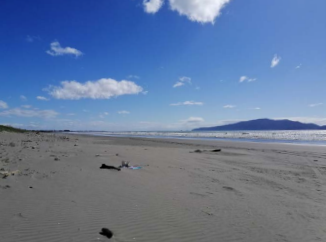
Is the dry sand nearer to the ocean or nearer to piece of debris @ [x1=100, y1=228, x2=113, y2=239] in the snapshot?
piece of debris @ [x1=100, y1=228, x2=113, y2=239]

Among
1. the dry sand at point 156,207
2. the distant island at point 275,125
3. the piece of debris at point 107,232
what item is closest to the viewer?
the piece of debris at point 107,232

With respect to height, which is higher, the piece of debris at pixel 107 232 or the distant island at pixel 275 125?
the distant island at pixel 275 125

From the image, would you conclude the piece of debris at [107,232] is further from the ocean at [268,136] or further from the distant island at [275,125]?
the distant island at [275,125]

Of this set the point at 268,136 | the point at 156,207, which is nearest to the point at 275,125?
A: the point at 268,136

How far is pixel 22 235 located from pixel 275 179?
8326 mm

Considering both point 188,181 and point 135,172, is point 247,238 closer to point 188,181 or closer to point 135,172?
point 188,181

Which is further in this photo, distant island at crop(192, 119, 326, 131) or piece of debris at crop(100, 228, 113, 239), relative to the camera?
distant island at crop(192, 119, 326, 131)

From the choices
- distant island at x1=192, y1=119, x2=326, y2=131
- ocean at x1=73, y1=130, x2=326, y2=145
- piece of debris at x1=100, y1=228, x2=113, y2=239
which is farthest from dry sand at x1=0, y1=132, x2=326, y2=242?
distant island at x1=192, y1=119, x2=326, y2=131

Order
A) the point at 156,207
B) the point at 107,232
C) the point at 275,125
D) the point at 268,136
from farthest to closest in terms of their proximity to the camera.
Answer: the point at 275,125 → the point at 268,136 → the point at 156,207 → the point at 107,232

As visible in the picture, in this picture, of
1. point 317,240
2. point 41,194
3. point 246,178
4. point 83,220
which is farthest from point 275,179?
point 41,194

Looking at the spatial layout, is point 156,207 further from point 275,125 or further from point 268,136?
point 275,125

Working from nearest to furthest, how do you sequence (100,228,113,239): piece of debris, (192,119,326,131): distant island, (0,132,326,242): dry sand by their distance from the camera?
(100,228,113,239): piece of debris → (0,132,326,242): dry sand → (192,119,326,131): distant island

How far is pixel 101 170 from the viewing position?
962 cm

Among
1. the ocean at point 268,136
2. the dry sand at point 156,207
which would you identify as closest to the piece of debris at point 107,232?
the dry sand at point 156,207
